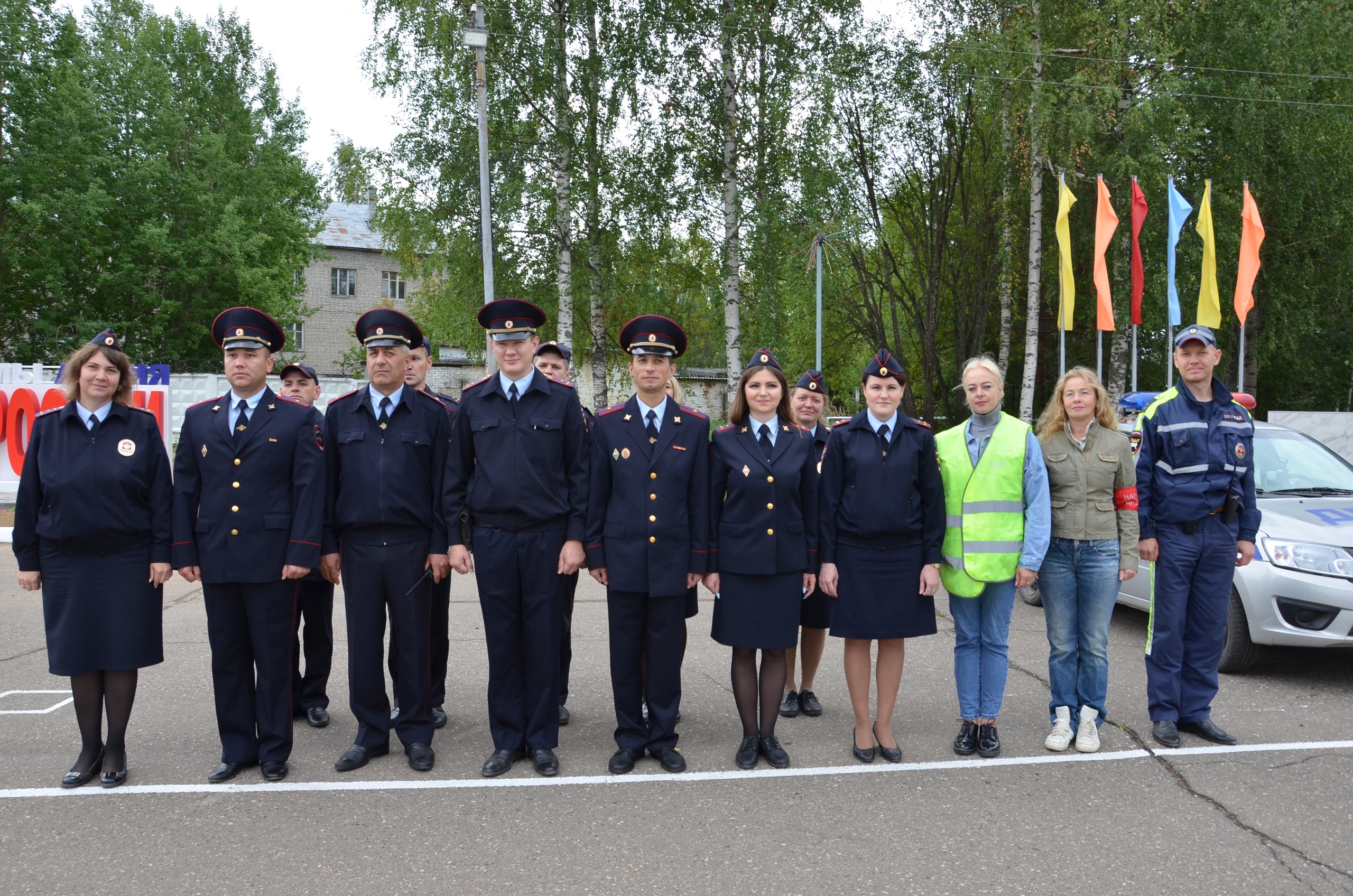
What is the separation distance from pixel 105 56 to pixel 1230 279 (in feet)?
108

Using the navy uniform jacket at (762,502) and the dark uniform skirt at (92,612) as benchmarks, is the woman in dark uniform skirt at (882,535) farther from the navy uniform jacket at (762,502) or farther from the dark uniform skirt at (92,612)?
the dark uniform skirt at (92,612)

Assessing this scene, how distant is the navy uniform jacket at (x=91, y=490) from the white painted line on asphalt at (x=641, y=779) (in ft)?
3.46

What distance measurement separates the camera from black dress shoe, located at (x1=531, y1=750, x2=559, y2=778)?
450 cm

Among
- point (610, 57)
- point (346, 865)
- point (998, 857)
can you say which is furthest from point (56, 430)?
point (610, 57)

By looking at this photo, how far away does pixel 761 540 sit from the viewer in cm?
458

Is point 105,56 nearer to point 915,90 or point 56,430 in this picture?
point 915,90

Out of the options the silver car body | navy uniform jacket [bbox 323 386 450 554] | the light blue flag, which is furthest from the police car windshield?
the light blue flag

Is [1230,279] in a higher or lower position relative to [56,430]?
higher

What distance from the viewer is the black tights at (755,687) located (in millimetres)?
4695

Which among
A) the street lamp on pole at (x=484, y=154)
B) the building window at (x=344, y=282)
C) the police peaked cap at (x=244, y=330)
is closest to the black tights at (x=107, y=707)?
the police peaked cap at (x=244, y=330)

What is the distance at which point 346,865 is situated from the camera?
354cm

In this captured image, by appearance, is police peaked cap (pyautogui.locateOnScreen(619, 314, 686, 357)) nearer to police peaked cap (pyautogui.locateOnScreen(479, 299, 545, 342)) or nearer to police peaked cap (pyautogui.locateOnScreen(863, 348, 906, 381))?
police peaked cap (pyautogui.locateOnScreen(479, 299, 545, 342))

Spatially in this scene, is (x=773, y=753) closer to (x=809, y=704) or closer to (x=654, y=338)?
(x=809, y=704)

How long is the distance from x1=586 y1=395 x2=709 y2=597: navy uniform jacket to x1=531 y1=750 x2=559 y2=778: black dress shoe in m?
0.88
